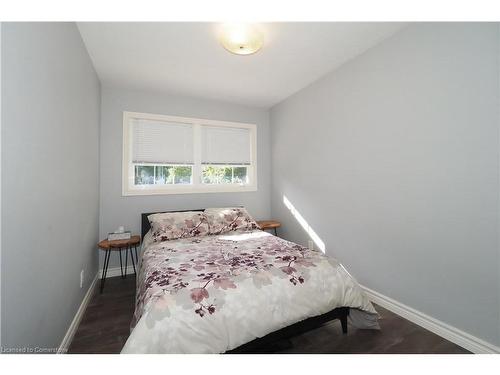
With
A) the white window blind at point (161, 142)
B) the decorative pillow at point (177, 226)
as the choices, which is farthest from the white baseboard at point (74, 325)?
the white window blind at point (161, 142)

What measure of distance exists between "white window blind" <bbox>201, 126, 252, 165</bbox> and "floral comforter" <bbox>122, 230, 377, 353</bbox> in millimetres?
1951

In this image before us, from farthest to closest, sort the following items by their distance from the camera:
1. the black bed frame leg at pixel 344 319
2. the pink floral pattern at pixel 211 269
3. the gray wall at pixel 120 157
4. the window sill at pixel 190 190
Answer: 1. the window sill at pixel 190 190
2. the gray wall at pixel 120 157
3. the black bed frame leg at pixel 344 319
4. the pink floral pattern at pixel 211 269

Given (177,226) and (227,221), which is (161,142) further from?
(227,221)

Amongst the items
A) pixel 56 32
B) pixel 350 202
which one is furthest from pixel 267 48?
pixel 350 202

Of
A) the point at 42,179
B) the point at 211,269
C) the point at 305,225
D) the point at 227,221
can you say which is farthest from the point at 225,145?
the point at 42,179

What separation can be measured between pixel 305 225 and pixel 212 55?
2482mm

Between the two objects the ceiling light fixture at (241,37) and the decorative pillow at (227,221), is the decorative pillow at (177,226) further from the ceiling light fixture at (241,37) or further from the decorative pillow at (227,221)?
the ceiling light fixture at (241,37)

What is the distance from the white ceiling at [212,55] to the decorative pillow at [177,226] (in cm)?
179

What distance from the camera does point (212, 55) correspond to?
243 cm

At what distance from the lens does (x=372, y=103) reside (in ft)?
7.69

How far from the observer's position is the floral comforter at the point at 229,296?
1236mm

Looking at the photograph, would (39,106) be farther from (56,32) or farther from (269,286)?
(269,286)
